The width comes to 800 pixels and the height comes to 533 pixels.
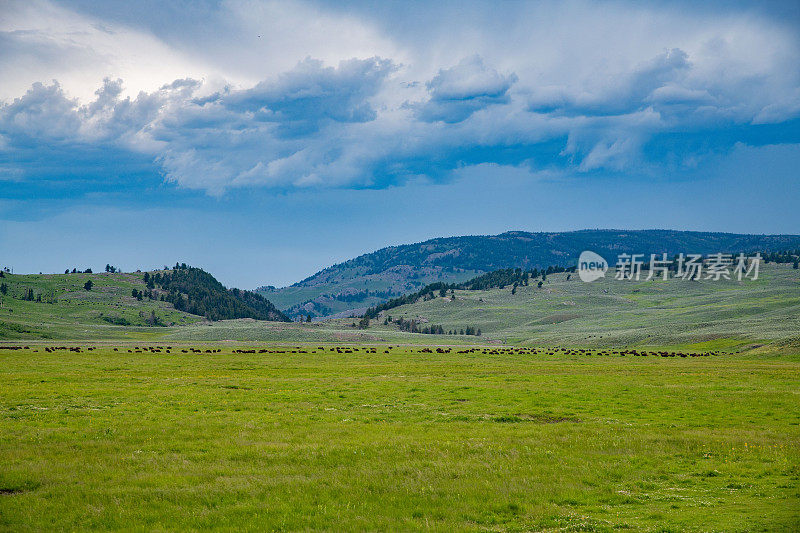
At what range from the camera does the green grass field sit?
15750 millimetres

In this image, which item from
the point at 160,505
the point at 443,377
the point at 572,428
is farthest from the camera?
the point at 443,377

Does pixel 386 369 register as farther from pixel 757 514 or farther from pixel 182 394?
pixel 757 514

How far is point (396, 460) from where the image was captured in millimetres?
21797

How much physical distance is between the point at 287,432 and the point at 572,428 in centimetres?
1388

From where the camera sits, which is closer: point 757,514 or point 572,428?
point 757,514

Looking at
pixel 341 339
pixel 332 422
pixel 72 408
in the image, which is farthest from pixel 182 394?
pixel 341 339

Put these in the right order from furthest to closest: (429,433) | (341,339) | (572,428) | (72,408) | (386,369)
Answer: (341,339) → (386,369) → (72,408) → (572,428) → (429,433)

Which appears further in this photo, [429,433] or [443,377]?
[443,377]

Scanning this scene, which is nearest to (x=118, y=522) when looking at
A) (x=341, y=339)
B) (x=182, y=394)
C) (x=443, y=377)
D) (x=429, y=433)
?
(x=429, y=433)

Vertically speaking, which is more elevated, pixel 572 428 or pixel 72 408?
pixel 572 428

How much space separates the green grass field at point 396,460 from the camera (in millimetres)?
15750

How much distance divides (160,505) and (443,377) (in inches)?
1687

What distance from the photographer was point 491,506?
54.8 ft

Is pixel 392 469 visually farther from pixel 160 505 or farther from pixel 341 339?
pixel 341 339
